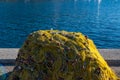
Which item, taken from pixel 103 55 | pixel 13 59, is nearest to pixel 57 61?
pixel 13 59

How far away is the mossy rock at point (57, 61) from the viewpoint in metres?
7.30

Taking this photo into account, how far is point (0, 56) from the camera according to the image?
1406 centimetres

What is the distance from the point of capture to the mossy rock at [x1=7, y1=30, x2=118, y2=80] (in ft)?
24.0

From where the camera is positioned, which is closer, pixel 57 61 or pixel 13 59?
pixel 57 61

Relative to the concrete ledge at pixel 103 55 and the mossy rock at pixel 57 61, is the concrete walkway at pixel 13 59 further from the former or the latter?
the mossy rock at pixel 57 61

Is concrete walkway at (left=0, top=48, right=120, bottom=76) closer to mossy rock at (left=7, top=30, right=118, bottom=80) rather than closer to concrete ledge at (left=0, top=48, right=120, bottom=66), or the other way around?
concrete ledge at (left=0, top=48, right=120, bottom=66)

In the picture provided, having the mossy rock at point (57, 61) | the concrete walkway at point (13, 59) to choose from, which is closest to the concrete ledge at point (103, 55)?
the concrete walkway at point (13, 59)

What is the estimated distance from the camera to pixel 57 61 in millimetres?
7328

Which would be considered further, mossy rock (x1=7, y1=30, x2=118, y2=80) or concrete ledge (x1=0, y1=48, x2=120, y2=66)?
concrete ledge (x1=0, y1=48, x2=120, y2=66)

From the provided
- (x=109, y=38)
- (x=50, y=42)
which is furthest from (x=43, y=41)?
(x=109, y=38)

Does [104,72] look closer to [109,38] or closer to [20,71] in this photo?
[20,71]

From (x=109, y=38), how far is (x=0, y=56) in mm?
52638

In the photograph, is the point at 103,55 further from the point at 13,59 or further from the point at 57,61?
the point at 57,61

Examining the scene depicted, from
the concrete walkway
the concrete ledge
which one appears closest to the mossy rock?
the concrete walkway
